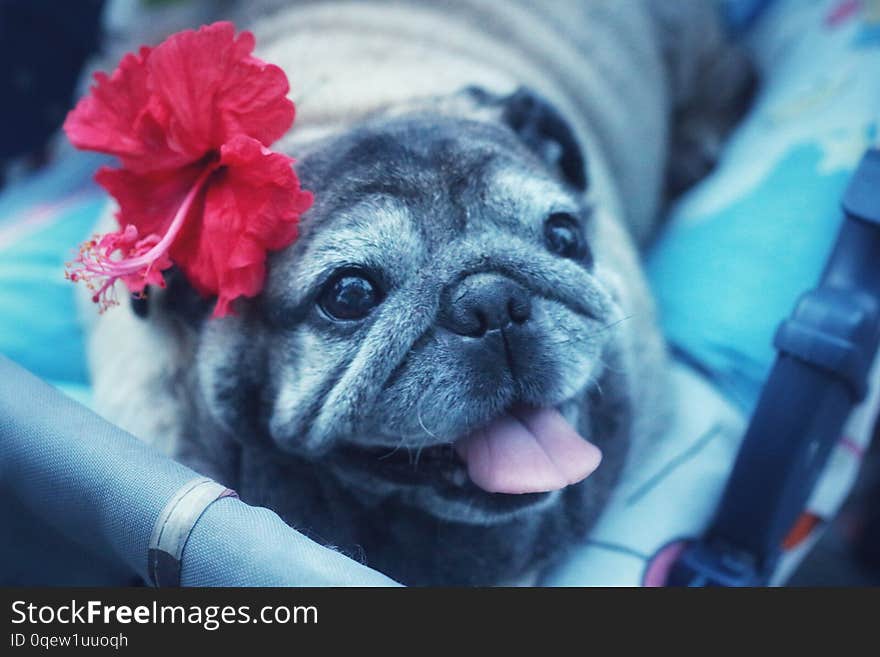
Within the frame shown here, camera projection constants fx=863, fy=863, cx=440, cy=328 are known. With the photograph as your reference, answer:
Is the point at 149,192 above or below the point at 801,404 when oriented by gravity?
above

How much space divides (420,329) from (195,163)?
17.0 inches

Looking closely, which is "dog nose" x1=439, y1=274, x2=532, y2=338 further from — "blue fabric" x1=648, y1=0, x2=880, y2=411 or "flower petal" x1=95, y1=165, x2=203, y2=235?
"blue fabric" x1=648, y1=0, x2=880, y2=411

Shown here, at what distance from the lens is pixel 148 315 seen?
5.47ft

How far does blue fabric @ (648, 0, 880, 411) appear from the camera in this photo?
208 cm

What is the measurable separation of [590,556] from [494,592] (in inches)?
30.0

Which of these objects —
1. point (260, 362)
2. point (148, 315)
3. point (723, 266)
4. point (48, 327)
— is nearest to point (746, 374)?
point (723, 266)

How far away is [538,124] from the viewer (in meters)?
1.79

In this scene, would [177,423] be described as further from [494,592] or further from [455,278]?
[494,592]

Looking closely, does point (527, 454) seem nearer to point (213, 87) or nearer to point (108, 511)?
point (108, 511)

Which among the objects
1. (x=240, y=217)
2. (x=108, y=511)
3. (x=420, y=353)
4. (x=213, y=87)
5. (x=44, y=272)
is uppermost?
(x=213, y=87)

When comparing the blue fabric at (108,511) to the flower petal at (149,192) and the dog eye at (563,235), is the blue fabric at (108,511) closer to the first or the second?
the flower petal at (149,192)

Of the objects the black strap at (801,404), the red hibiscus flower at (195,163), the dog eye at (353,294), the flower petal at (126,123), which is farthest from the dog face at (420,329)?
the black strap at (801,404)

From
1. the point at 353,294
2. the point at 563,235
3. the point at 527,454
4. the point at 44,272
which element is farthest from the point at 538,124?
the point at 44,272

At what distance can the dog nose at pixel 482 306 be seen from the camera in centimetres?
126
